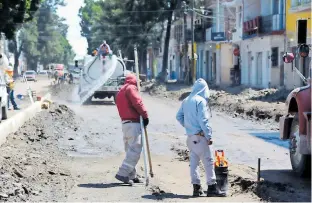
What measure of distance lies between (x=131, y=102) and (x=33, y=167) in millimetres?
2232

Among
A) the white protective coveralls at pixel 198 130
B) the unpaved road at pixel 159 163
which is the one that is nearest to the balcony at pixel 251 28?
the unpaved road at pixel 159 163

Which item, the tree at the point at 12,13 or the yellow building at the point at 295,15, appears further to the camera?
the tree at the point at 12,13

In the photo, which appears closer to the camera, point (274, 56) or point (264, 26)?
point (274, 56)

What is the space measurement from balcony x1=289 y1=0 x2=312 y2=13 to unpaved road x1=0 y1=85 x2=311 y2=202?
1193cm

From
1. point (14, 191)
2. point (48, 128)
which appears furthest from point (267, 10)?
point (14, 191)

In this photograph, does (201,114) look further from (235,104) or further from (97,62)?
(97,62)

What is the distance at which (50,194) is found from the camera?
1045 centimetres

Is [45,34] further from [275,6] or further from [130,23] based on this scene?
[275,6]

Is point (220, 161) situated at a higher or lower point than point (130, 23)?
lower

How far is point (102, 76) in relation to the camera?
37250 mm

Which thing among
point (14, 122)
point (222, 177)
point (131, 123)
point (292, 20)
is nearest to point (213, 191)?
point (222, 177)

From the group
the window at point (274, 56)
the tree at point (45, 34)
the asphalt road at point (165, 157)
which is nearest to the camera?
the asphalt road at point (165, 157)

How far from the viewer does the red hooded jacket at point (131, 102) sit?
11609 mm

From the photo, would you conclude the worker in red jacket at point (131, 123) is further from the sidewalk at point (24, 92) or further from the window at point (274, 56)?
the window at point (274, 56)
